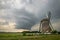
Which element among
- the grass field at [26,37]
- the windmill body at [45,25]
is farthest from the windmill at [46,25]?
the grass field at [26,37]

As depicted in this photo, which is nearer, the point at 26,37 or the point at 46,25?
the point at 26,37

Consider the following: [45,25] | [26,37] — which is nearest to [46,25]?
[45,25]

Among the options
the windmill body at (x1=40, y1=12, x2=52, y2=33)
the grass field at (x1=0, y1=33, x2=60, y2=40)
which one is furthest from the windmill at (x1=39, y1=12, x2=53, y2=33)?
the grass field at (x1=0, y1=33, x2=60, y2=40)

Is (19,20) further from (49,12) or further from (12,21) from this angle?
(49,12)

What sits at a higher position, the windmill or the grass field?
the windmill

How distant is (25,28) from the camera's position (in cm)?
447

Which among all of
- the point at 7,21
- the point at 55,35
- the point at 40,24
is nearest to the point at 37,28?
the point at 40,24

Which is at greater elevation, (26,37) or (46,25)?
(46,25)

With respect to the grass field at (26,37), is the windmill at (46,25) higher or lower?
Answer: higher

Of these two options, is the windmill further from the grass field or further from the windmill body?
the grass field

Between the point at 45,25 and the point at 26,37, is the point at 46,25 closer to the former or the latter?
the point at 45,25

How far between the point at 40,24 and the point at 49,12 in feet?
1.16

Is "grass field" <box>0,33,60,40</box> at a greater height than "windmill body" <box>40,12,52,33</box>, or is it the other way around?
"windmill body" <box>40,12,52,33</box>

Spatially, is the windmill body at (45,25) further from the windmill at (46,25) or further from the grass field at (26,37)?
the grass field at (26,37)
